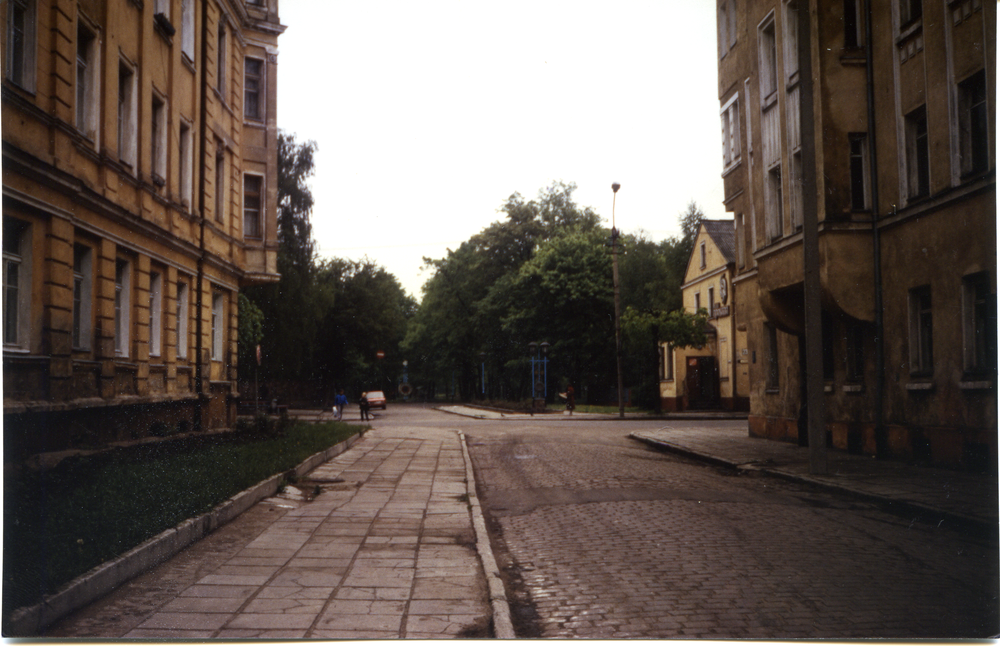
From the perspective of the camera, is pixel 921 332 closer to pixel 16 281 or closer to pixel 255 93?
pixel 16 281

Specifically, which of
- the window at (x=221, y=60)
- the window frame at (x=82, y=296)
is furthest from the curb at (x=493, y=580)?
the window at (x=221, y=60)

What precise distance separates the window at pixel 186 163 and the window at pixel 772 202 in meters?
10.3

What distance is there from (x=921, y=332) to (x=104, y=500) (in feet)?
32.9

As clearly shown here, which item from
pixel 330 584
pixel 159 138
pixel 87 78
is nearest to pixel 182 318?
pixel 159 138

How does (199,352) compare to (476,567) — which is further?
(199,352)

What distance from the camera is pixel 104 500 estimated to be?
22.8 ft

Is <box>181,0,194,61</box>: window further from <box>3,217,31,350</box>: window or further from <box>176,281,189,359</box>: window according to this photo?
<box>3,217,31,350</box>: window

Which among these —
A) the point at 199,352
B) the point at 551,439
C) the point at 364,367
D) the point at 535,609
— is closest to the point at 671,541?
the point at 535,609

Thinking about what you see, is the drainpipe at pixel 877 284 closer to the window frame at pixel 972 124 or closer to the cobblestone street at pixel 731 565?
the window frame at pixel 972 124

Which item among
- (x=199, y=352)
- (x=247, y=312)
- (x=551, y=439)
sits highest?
(x=247, y=312)

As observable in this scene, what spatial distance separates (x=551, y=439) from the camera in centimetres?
1992

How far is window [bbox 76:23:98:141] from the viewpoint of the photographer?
9.60 metres

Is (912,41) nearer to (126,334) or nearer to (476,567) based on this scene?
(476,567)

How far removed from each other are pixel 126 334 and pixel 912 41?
10568mm
